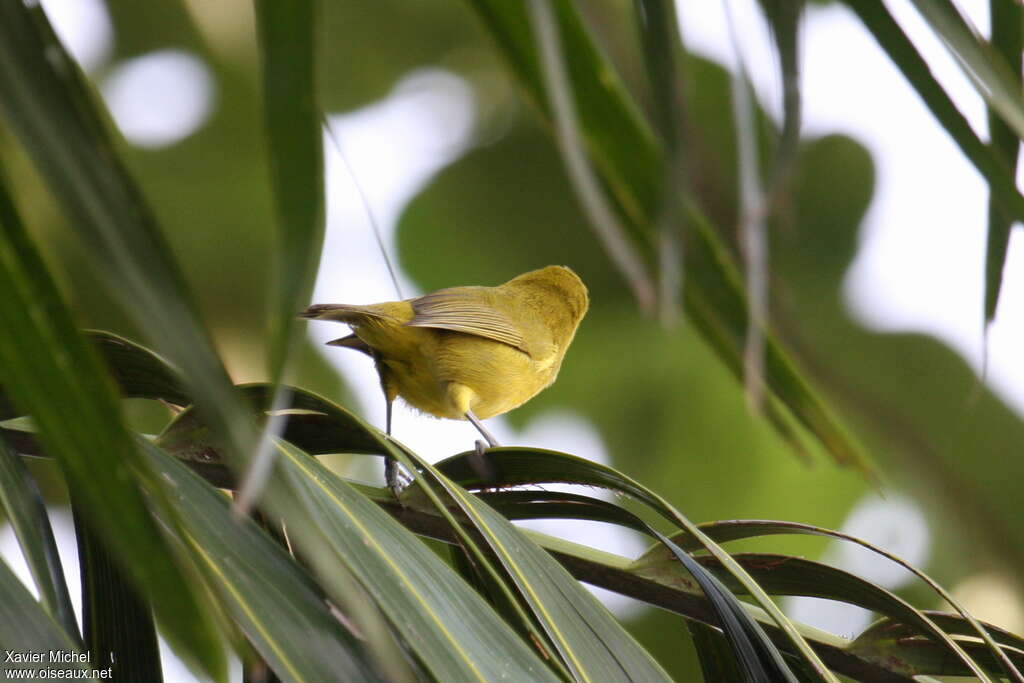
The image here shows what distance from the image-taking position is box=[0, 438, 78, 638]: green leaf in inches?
39.6

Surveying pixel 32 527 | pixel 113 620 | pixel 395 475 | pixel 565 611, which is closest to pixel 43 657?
pixel 32 527

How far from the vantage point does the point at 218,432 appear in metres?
0.60

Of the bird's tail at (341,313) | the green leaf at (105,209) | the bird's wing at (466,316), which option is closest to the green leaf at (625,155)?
the green leaf at (105,209)

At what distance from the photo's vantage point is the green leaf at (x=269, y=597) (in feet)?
3.35

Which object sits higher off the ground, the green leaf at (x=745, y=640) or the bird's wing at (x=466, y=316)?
the bird's wing at (x=466, y=316)

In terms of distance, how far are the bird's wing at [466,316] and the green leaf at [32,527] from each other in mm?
2260

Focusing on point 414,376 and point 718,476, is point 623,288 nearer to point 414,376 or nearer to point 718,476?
point 718,476

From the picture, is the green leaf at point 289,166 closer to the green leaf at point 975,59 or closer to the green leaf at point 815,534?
the green leaf at point 975,59

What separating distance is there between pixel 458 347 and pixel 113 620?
2533mm

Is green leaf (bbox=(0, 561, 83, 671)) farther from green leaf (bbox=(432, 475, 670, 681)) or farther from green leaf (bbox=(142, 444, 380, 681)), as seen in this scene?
green leaf (bbox=(432, 475, 670, 681))

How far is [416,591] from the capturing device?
1157 millimetres

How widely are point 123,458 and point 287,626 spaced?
18.1 inches

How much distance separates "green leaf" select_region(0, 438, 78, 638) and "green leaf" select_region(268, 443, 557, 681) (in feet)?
0.80

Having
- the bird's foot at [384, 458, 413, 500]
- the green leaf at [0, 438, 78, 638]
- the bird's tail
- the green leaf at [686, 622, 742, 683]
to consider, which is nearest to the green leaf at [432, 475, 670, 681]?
the green leaf at [686, 622, 742, 683]
